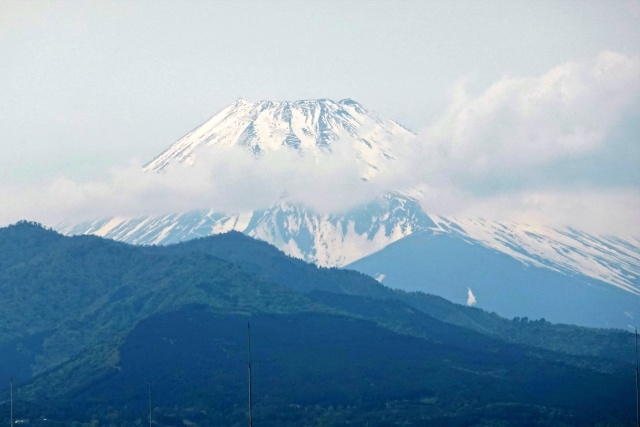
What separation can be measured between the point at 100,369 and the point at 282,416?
26.6 metres

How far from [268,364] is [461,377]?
2226 centimetres

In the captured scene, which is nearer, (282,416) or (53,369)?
(282,416)

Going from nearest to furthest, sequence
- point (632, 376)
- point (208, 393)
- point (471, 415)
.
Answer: point (471, 415) → point (208, 393) → point (632, 376)

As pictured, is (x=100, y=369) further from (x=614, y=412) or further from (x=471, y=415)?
(x=614, y=412)

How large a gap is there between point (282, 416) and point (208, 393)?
11.6 m

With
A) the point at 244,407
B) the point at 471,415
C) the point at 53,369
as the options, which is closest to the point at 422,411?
the point at 471,415

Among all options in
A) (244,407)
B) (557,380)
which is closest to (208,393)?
(244,407)

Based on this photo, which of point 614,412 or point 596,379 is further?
point 596,379

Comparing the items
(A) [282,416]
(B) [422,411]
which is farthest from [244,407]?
(B) [422,411]

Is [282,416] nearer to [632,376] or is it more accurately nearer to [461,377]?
[461,377]

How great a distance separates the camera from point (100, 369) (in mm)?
192500

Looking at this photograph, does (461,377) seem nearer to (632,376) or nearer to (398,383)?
(398,383)

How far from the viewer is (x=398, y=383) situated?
190125 mm

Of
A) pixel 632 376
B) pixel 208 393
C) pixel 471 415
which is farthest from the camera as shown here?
pixel 632 376
